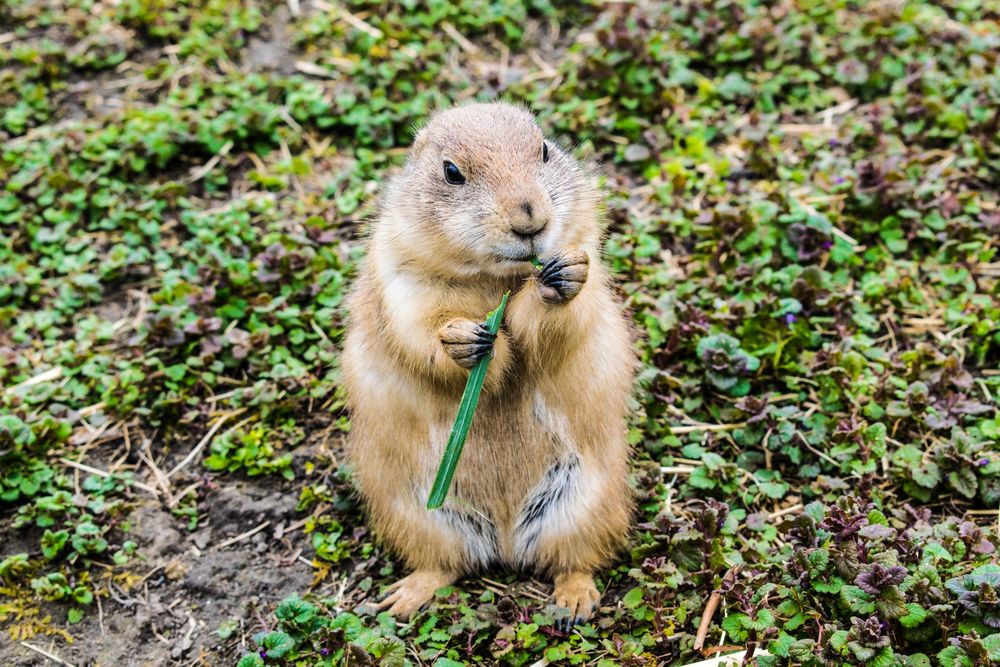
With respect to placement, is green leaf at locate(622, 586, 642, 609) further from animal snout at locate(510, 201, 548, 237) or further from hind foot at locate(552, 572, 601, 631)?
animal snout at locate(510, 201, 548, 237)

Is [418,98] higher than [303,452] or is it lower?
higher

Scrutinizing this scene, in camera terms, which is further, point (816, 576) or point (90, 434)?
point (90, 434)

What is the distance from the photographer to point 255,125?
20.0 ft

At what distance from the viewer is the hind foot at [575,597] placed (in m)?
3.73

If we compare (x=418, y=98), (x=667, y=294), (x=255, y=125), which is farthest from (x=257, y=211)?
(x=667, y=294)

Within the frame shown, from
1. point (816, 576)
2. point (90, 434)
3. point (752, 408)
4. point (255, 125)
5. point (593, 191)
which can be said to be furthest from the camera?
point (255, 125)

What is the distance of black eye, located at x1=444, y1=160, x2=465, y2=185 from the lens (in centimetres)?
348

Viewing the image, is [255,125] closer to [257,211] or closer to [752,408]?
[257,211]

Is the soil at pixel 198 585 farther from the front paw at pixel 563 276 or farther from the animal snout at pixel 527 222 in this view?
the animal snout at pixel 527 222

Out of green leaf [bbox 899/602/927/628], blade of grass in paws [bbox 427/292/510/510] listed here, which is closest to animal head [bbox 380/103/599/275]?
blade of grass in paws [bbox 427/292/510/510]

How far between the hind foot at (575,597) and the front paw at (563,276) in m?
1.19

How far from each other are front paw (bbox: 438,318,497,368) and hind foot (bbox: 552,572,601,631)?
104 centimetres

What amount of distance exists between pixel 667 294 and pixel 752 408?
780mm

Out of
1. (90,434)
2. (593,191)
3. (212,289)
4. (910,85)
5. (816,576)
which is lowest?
(90,434)
